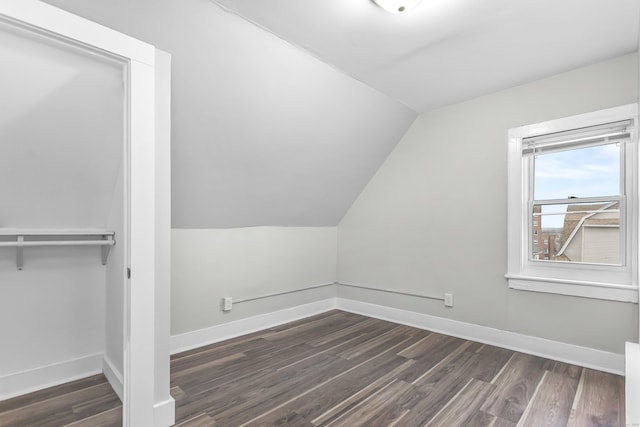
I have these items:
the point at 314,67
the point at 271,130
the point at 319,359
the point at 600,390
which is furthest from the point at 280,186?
the point at 600,390

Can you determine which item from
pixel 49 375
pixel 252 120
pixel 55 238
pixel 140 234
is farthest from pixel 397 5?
pixel 49 375

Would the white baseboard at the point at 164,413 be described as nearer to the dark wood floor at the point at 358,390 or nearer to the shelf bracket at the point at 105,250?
the dark wood floor at the point at 358,390

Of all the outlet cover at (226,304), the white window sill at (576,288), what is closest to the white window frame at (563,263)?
the white window sill at (576,288)

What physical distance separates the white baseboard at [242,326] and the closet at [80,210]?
58 cm

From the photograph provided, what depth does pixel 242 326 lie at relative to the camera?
318cm

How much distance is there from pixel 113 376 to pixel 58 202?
3.74 feet

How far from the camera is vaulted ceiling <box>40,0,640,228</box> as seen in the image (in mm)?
1847

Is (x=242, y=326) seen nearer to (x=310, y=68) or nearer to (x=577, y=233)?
(x=310, y=68)

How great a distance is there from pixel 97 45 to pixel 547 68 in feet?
9.52

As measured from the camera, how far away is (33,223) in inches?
82.4

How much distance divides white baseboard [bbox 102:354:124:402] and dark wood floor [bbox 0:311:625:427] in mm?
51

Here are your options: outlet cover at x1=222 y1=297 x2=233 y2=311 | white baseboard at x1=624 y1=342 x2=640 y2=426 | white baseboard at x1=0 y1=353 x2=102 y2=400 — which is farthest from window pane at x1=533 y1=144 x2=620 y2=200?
white baseboard at x1=0 y1=353 x2=102 y2=400

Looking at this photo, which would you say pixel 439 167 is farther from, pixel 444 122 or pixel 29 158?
pixel 29 158

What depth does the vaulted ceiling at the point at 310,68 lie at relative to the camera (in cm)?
185
